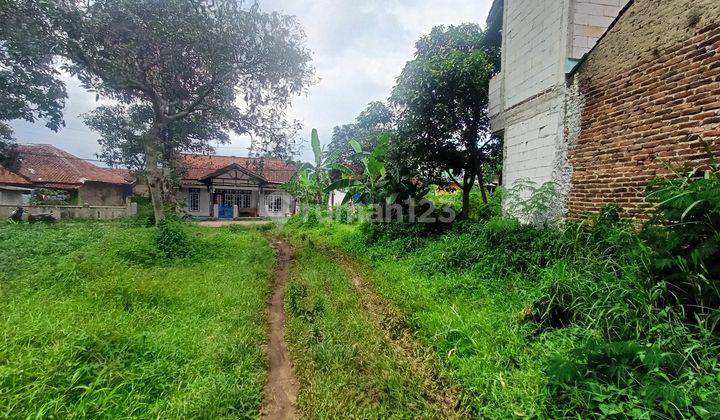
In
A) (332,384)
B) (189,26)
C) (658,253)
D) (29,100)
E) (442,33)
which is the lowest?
(332,384)

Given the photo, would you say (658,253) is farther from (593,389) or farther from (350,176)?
(350,176)

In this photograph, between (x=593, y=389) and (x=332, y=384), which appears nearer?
(x=593, y=389)

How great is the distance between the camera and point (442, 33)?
9.33 metres

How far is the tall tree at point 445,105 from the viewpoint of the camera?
820cm

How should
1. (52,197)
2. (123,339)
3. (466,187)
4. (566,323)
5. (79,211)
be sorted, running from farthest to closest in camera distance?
(52,197), (79,211), (466,187), (566,323), (123,339)

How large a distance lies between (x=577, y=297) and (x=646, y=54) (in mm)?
3269

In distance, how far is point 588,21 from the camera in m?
4.65

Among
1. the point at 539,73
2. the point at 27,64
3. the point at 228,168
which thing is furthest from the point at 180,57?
the point at 228,168

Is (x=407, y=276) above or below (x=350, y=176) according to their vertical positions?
below

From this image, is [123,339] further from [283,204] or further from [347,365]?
[283,204]

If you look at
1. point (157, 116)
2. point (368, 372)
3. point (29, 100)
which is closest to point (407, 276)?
point (368, 372)

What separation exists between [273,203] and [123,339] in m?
21.4

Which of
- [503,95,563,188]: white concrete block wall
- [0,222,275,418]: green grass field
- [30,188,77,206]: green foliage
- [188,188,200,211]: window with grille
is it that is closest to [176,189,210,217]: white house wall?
[188,188,200,211]: window with grille

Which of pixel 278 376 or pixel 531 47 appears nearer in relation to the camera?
pixel 278 376
